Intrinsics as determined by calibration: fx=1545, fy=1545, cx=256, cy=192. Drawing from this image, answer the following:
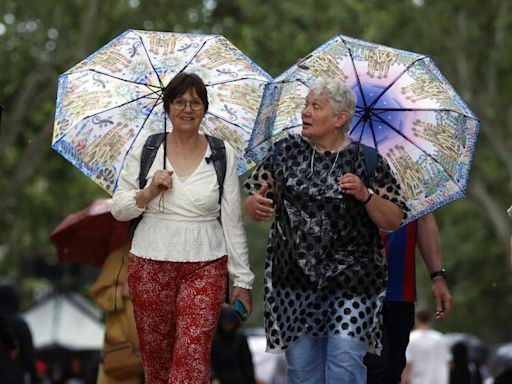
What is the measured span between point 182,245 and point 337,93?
3.75ft

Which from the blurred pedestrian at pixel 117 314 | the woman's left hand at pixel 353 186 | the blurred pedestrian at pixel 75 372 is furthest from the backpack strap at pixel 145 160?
the blurred pedestrian at pixel 75 372

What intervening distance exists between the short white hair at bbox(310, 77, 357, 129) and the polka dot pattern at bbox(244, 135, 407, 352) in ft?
0.68

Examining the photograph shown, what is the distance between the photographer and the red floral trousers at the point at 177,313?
802 centimetres

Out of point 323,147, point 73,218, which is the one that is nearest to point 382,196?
point 323,147

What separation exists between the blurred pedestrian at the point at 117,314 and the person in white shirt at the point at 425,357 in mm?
4993

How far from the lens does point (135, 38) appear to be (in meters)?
9.43

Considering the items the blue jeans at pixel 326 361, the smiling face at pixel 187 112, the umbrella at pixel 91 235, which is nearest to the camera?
the blue jeans at pixel 326 361

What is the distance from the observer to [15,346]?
41.9 feet

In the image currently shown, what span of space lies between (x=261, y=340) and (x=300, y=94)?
16.6m

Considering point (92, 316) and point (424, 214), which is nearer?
point (424, 214)

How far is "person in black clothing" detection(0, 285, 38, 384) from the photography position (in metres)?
12.8

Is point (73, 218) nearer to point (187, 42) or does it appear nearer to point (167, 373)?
point (187, 42)

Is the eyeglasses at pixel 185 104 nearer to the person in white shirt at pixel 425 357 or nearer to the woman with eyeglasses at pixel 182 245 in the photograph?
the woman with eyeglasses at pixel 182 245

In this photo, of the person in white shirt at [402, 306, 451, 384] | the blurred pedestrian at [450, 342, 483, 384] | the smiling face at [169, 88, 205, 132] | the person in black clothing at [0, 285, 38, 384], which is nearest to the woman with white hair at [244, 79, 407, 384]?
the smiling face at [169, 88, 205, 132]
